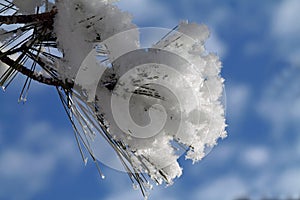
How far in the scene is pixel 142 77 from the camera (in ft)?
2.39

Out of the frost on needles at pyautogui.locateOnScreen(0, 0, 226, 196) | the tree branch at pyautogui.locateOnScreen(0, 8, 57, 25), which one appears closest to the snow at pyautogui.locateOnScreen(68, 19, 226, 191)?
the frost on needles at pyautogui.locateOnScreen(0, 0, 226, 196)

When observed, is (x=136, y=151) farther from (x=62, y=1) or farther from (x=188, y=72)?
(x=62, y=1)

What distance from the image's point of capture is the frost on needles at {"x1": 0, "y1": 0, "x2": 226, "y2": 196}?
73 centimetres

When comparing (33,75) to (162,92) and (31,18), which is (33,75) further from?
(162,92)

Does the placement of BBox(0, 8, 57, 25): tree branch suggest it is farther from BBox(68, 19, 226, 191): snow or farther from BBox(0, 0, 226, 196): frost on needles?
BBox(68, 19, 226, 191): snow

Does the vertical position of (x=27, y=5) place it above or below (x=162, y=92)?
above

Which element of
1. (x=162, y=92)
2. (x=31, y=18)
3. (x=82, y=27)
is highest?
(x=31, y=18)

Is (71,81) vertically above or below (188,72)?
above

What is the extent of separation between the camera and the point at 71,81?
0.82 metres

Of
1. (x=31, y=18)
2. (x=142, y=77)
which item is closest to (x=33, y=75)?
(x=31, y=18)

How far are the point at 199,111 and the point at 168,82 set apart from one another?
81mm

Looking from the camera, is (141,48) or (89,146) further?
(89,146)

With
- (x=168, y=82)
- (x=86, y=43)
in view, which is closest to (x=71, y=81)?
(x=86, y=43)

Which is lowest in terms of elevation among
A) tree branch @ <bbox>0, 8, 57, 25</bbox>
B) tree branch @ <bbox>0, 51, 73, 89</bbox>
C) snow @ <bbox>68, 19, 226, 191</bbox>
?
snow @ <bbox>68, 19, 226, 191</bbox>
